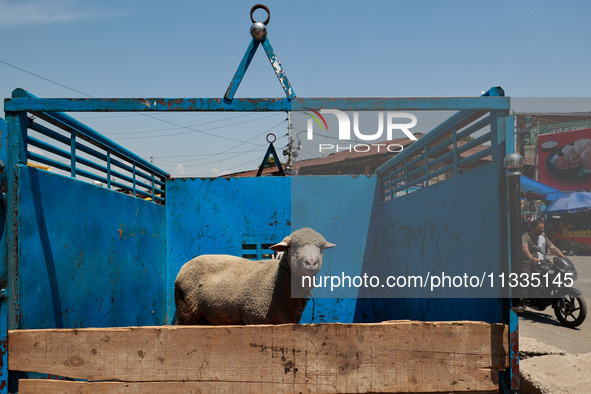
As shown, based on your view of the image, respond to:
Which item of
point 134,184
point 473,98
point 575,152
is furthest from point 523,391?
point 575,152

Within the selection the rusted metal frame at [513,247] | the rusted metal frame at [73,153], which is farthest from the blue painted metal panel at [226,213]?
the rusted metal frame at [513,247]

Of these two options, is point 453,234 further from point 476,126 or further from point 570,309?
point 570,309

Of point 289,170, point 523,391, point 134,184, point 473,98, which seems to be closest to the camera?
point 473,98

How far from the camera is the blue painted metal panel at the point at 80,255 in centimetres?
261

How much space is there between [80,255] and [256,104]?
6.20ft

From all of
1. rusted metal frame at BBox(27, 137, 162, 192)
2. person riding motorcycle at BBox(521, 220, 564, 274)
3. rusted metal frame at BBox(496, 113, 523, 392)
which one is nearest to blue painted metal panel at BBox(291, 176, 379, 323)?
rusted metal frame at BBox(27, 137, 162, 192)

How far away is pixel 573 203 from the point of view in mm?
A: 20031

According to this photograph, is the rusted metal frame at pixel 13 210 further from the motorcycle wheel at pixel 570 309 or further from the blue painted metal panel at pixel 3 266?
the motorcycle wheel at pixel 570 309

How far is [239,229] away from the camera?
6.19 meters

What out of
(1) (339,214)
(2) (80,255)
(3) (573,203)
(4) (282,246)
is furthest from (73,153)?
(3) (573,203)

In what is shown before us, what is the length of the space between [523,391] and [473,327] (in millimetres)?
3104

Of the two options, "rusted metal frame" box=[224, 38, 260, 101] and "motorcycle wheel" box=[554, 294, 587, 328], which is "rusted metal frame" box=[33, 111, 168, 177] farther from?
"motorcycle wheel" box=[554, 294, 587, 328]

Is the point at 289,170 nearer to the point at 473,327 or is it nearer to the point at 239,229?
the point at 239,229

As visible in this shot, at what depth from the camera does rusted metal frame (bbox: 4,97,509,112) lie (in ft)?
8.42
